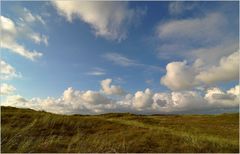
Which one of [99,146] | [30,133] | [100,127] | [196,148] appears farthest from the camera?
[100,127]

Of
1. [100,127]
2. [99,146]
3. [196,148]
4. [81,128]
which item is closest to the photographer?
[99,146]

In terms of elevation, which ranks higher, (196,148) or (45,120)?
(45,120)

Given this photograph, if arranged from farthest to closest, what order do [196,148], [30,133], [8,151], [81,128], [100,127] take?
1. [100,127]
2. [81,128]
3. [30,133]
4. [196,148]
5. [8,151]

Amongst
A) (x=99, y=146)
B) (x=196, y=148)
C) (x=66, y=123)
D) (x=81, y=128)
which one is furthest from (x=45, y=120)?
(x=196, y=148)

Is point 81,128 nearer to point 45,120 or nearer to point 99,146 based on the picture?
point 45,120

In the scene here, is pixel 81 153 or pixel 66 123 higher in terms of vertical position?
pixel 66 123

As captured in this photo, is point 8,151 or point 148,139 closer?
point 8,151

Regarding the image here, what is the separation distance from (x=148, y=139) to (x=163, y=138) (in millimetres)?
1513

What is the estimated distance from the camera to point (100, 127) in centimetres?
3131

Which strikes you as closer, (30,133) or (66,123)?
(30,133)

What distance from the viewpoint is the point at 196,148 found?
18.9m

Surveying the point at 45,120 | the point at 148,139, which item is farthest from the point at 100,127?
the point at 148,139

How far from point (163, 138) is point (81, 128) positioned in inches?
372

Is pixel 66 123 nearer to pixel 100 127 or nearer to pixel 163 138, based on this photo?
pixel 100 127
